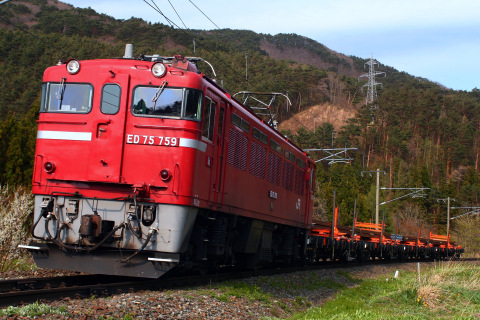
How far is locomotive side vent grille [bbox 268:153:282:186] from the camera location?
15.1 metres

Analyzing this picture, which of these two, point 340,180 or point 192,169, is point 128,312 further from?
point 340,180

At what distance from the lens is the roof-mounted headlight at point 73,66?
10.4 metres

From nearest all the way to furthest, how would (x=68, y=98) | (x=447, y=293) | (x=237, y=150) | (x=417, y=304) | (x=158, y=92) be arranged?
1. (x=158, y=92)
2. (x=68, y=98)
3. (x=417, y=304)
4. (x=237, y=150)
5. (x=447, y=293)

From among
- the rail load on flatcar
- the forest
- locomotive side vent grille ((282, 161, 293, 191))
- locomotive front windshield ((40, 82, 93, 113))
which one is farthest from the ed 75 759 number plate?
the forest

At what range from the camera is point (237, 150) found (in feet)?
40.8

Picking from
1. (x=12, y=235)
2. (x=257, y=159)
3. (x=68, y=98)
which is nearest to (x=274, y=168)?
(x=257, y=159)

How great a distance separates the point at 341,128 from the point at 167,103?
72550mm

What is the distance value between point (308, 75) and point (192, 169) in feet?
320

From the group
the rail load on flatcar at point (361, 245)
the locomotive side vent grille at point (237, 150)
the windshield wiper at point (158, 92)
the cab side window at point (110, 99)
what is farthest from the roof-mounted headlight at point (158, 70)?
the rail load on flatcar at point (361, 245)

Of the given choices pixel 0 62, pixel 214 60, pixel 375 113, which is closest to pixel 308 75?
pixel 375 113

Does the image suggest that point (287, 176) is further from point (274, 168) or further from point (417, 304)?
point (417, 304)

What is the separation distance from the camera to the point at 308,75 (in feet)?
344

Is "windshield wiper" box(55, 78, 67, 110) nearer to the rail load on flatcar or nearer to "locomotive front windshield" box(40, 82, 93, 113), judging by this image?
"locomotive front windshield" box(40, 82, 93, 113)

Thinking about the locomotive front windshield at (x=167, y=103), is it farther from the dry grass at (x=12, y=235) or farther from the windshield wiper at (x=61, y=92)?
the dry grass at (x=12, y=235)
